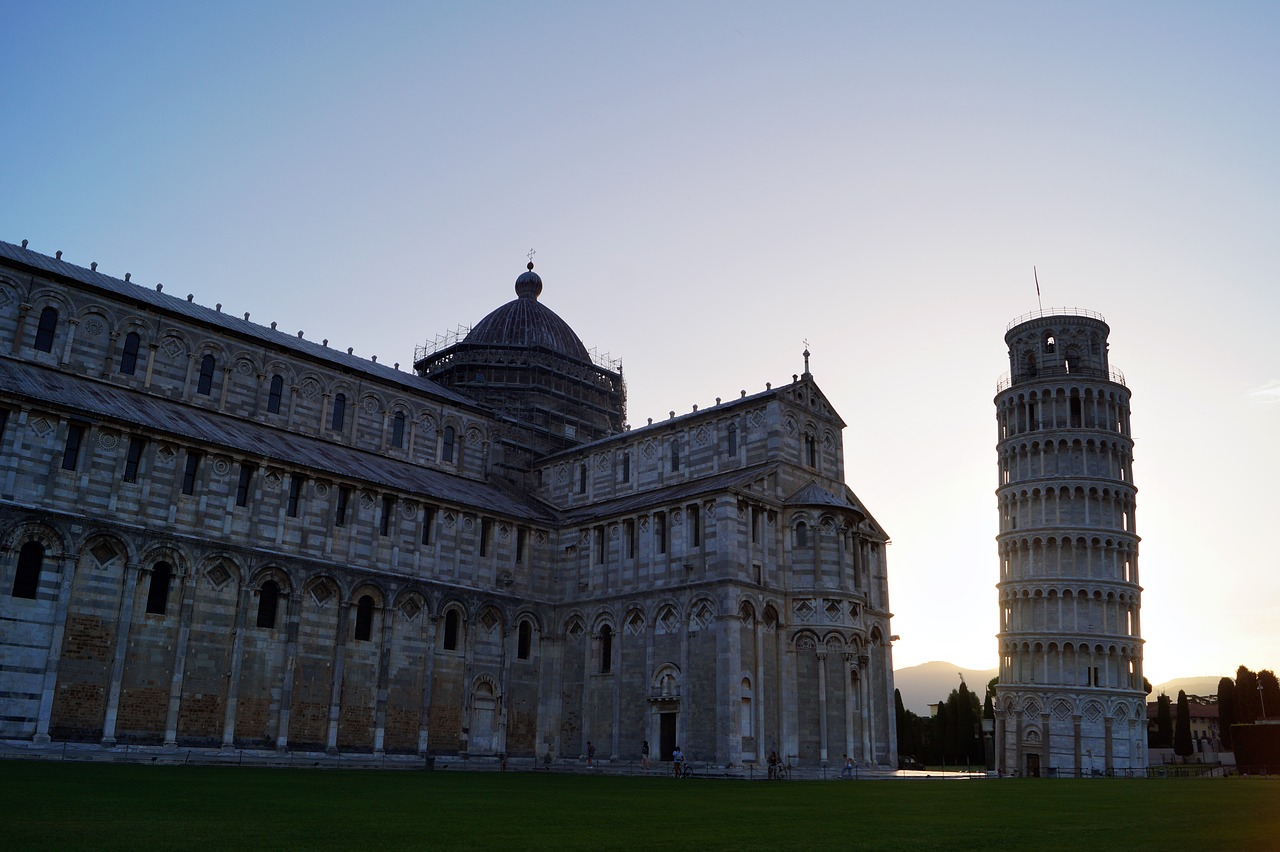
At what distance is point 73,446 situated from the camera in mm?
38094

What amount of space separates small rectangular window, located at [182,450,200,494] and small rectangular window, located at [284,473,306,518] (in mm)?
3895

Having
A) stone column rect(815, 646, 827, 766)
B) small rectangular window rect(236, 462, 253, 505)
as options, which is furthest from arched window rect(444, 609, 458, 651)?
stone column rect(815, 646, 827, 766)

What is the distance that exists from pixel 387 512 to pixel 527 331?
79.7 feet

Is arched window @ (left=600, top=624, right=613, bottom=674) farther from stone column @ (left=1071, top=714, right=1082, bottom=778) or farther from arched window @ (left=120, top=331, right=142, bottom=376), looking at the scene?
stone column @ (left=1071, top=714, right=1082, bottom=778)

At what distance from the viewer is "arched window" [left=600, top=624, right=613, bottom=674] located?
4941 cm

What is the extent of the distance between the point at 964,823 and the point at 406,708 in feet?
107

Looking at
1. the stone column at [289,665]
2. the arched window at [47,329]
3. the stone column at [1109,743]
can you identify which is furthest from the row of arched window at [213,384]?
the stone column at [1109,743]

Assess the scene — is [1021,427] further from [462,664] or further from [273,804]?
[273,804]

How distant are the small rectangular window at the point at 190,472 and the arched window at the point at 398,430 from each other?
14.4m

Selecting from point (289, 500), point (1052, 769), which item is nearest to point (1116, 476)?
point (1052, 769)

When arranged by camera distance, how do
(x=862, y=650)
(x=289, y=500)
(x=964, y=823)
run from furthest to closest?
1. (x=862, y=650)
2. (x=289, y=500)
3. (x=964, y=823)

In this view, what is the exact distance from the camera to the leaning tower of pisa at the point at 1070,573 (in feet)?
223

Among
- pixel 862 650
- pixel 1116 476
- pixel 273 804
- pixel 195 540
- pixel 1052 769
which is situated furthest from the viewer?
pixel 1116 476

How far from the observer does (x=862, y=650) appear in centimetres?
4791
